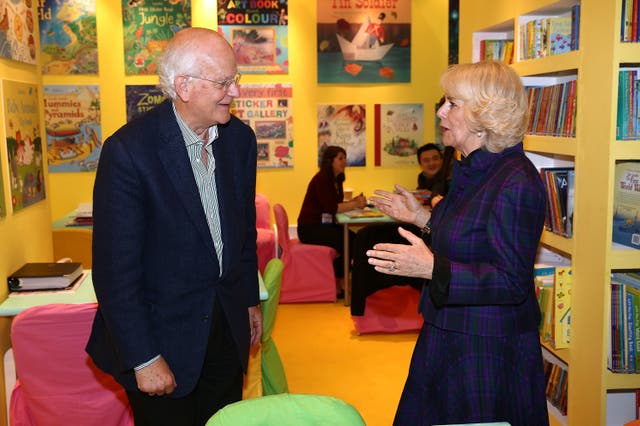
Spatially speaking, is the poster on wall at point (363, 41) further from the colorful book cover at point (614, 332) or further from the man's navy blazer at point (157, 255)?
the man's navy blazer at point (157, 255)

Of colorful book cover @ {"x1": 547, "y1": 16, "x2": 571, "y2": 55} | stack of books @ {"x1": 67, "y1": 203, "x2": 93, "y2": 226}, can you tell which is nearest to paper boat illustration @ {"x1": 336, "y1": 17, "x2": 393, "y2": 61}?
stack of books @ {"x1": 67, "y1": 203, "x2": 93, "y2": 226}

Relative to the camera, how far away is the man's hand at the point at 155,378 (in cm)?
205

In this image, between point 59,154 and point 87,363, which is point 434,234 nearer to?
point 87,363

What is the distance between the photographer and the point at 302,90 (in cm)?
759

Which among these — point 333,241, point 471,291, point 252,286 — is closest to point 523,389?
point 471,291

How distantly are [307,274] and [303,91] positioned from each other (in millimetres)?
2173

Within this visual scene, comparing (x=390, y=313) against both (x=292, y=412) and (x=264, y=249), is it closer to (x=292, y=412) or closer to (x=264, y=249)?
(x=264, y=249)

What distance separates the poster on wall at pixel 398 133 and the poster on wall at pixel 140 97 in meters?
2.41

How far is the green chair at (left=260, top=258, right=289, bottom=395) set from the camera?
333 cm

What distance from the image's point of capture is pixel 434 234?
89.0 inches

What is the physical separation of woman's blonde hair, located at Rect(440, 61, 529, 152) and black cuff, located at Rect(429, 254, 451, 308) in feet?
1.31

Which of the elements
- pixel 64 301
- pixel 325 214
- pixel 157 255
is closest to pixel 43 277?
pixel 64 301

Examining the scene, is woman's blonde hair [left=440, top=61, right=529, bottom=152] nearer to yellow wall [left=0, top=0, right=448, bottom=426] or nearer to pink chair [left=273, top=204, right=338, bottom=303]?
pink chair [left=273, top=204, right=338, bottom=303]

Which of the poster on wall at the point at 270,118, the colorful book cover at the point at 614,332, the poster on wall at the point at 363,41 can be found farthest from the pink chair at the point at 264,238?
the colorful book cover at the point at 614,332
